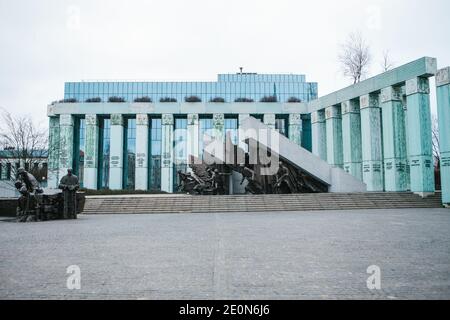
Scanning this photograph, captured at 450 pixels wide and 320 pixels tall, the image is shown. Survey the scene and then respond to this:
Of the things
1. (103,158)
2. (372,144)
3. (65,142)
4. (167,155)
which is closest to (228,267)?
(372,144)

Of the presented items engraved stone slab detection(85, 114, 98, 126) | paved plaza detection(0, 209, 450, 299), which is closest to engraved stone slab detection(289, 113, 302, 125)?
engraved stone slab detection(85, 114, 98, 126)

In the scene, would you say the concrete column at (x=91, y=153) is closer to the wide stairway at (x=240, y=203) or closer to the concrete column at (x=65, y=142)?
the concrete column at (x=65, y=142)

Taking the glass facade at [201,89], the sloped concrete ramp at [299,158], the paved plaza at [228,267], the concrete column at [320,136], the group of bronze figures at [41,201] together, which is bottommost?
the paved plaza at [228,267]

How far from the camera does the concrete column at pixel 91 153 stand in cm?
3516

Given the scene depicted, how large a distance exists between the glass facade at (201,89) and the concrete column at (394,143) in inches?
1261

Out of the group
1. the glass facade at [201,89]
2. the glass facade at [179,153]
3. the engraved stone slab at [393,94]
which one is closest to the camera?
the engraved stone slab at [393,94]

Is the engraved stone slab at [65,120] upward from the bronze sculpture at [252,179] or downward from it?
upward

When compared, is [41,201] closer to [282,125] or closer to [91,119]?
[91,119]

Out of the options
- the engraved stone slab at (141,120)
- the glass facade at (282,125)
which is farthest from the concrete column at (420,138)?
the engraved stone slab at (141,120)

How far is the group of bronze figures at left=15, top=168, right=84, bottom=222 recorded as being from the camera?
12523 mm

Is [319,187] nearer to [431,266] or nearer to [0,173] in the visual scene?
[431,266]

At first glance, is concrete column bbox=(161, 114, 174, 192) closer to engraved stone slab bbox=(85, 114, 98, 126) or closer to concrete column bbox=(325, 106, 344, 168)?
engraved stone slab bbox=(85, 114, 98, 126)

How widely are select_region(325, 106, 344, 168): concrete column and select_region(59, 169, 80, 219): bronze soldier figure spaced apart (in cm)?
2324
